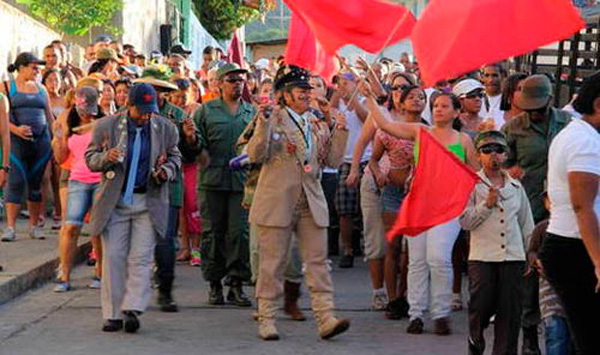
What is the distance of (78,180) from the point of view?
1152cm

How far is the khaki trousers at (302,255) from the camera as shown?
31.0ft

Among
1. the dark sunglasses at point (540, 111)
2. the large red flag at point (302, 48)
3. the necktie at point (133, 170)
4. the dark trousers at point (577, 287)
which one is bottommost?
the dark trousers at point (577, 287)

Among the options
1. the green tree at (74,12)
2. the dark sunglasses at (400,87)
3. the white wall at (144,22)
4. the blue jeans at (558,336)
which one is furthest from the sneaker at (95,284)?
the white wall at (144,22)

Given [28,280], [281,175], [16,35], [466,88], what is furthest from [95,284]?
[16,35]

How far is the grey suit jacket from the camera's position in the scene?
382 inches

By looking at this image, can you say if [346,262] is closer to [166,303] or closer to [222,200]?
[222,200]

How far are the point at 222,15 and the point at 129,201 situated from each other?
37.0 metres

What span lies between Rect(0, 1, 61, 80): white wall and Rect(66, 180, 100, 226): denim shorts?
19.7ft

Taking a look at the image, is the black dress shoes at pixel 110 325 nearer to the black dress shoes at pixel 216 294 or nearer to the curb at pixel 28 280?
the black dress shoes at pixel 216 294

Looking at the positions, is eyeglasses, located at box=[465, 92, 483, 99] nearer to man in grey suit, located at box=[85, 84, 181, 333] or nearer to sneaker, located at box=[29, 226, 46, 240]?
man in grey suit, located at box=[85, 84, 181, 333]

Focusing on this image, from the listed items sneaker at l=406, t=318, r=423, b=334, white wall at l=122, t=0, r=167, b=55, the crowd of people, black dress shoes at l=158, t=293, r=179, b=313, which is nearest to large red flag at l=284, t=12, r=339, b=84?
the crowd of people

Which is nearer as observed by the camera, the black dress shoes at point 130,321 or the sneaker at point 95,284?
the black dress shoes at point 130,321

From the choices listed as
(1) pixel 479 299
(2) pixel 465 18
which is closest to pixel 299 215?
(1) pixel 479 299

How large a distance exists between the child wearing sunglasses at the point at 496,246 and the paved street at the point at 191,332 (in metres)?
0.78
